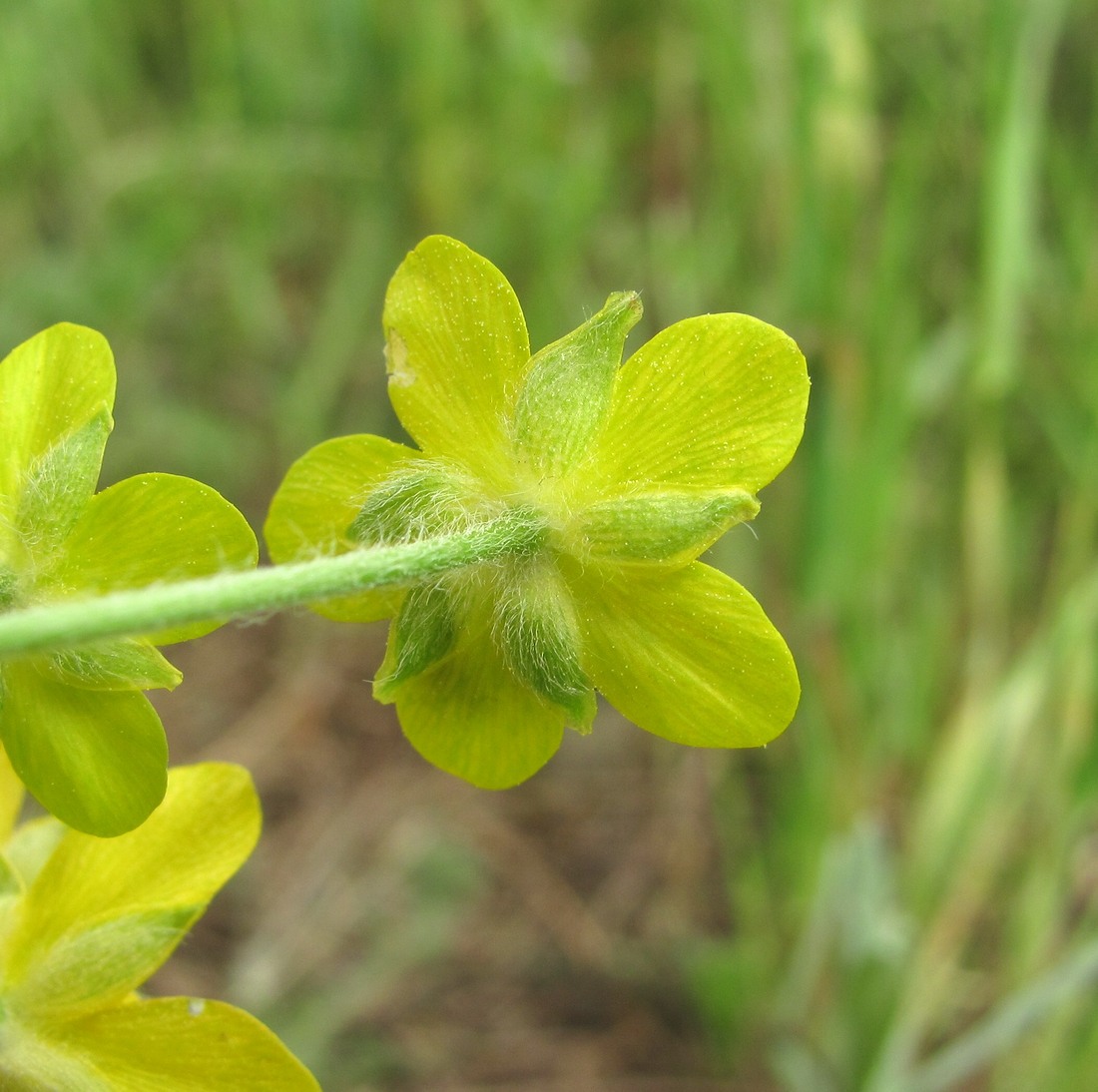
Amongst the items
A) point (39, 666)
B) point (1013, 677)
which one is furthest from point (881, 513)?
point (39, 666)

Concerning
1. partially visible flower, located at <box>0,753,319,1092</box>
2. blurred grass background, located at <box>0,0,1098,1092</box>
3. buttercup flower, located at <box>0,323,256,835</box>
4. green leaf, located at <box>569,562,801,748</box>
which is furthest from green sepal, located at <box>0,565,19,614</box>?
blurred grass background, located at <box>0,0,1098,1092</box>

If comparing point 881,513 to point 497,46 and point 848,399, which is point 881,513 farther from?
point 497,46

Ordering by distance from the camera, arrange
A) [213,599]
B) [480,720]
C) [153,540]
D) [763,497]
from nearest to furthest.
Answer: [213,599], [153,540], [480,720], [763,497]

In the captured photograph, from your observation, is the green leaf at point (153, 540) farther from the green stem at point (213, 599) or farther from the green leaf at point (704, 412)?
the green leaf at point (704, 412)

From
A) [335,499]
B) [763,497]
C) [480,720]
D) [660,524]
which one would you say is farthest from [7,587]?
[763,497]

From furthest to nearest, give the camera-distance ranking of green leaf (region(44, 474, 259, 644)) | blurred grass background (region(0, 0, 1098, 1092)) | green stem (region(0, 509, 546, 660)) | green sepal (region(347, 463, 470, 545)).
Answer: blurred grass background (region(0, 0, 1098, 1092))
green sepal (region(347, 463, 470, 545))
green leaf (region(44, 474, 259, 644))
green stem (region(0, 509, 546, 660))

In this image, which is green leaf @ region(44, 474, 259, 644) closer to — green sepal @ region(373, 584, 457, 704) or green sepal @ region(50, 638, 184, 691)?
green sepal @ region(50, 638, 184, 691)

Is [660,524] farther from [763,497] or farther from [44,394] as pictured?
[763,497]
